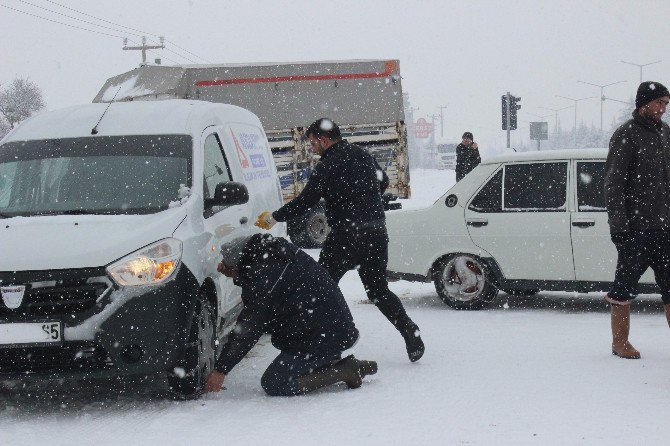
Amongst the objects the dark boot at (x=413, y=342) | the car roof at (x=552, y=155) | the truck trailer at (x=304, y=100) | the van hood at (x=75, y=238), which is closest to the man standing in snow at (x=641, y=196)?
the dark boot at (x=413, y=342)

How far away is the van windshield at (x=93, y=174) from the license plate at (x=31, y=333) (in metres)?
0.98

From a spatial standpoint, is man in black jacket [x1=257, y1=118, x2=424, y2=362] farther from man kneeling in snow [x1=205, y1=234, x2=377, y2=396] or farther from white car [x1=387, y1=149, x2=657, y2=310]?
white car [x1=387, y1=149, x2=657, y2=310]

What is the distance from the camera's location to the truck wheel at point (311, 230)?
17.0 metres

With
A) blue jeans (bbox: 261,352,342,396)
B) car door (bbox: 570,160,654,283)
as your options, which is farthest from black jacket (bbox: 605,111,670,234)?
blue jeans (bbox: 261,352,342,396)

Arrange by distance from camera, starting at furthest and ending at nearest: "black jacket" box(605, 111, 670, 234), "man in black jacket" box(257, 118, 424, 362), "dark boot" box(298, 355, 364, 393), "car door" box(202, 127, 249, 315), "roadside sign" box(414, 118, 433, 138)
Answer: "roadside sign" box(414, 118, 433, 138)
"man in black jacket" box(257, 118, 424, 362)
"black jacket" box(605, 111, 670, 234)
"car door" box(202, 127, 249, 315)
"dark boot" box(298, 355, 364, 393)

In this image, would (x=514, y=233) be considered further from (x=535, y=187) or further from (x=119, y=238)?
(x=119, y=238)

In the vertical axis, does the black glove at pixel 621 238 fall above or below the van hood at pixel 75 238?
below

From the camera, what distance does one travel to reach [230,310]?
6.98 metres

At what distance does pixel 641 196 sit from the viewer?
21.9ft

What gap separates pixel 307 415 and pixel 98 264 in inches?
59.0

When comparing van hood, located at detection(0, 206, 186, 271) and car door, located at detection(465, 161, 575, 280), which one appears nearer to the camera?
van hood, located at detection(0, 206, 186, 271)

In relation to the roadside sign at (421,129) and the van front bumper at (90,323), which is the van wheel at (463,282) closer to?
the van front bumper at (90,323)

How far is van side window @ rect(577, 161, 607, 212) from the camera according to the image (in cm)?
882

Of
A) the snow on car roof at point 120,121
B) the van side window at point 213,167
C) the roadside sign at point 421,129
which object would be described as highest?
the snow on car roof at point 120,121
